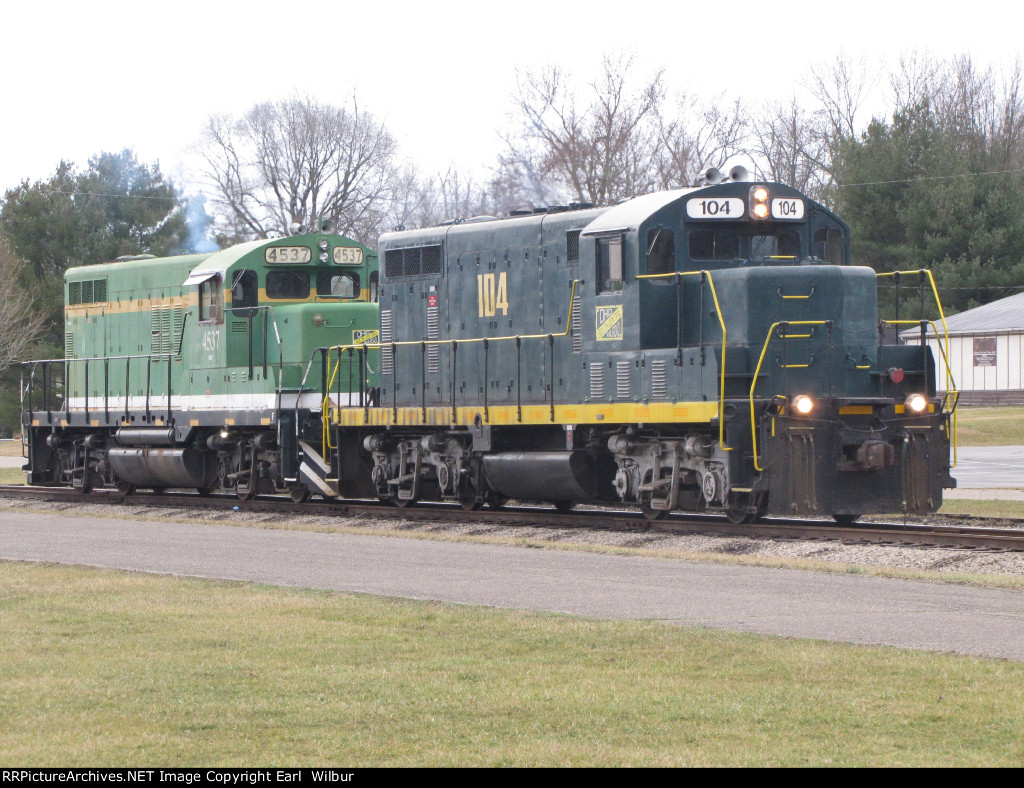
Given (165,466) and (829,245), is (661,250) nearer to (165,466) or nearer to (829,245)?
(829,245)

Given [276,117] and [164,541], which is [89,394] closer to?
[164,541]

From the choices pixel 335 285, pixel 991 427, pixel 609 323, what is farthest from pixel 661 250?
pixel 991 427

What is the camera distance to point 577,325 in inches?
626

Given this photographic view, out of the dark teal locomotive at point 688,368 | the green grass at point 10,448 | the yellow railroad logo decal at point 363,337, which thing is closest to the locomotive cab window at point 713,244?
the dark teal locomotive at point 688,368

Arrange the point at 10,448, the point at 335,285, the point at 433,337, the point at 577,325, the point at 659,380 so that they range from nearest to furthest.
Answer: the point at 659,380
the point at 577,325
the point at 433,337
the point at 335,285
the point at 10,448

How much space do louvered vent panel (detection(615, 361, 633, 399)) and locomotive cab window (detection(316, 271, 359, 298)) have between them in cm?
690

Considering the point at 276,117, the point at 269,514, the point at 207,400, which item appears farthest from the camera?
the point at 276,117

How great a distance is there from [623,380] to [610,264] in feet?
4.29

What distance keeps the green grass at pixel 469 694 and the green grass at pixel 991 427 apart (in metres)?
29.5

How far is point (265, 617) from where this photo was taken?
9.11 m

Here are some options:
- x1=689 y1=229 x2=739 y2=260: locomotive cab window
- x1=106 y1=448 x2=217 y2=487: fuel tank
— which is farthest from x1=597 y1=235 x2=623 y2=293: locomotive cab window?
x1=106 y1=448 x2=217 y2=487: fuel tank

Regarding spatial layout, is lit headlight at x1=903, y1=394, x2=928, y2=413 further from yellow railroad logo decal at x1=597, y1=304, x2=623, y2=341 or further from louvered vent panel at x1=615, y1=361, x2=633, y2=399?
yellow railroad logo decal at x1=597, y1=304, x2=623, y2=341

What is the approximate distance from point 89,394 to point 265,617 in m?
15.7

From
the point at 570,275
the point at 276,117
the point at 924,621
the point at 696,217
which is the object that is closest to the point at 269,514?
the point at 570,275
